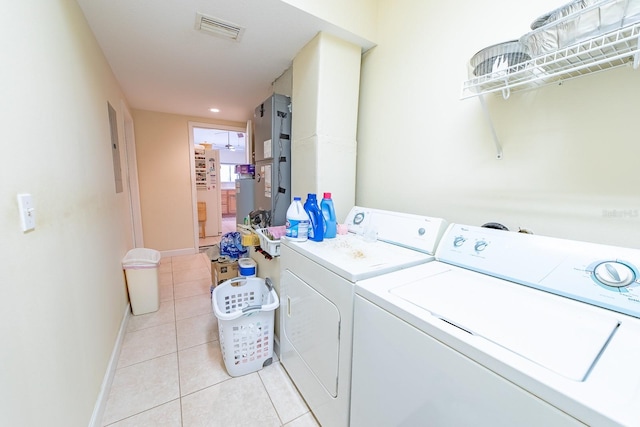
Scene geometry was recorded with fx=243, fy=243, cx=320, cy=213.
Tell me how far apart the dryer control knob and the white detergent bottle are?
119 cm

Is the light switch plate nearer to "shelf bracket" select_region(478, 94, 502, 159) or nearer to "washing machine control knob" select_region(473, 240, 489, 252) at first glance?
"washing machine control knob" select_region(473, 240, 489, 252)

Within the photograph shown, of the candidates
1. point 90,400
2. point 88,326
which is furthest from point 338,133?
point 90,400

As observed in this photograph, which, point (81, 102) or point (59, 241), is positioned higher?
point (81, 102)

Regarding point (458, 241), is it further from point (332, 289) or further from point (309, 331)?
point (309, 331)

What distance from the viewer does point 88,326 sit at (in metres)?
1.28

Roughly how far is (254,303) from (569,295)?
181 centimetres

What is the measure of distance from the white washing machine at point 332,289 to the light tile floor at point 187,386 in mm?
144

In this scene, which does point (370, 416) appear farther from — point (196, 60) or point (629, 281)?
point (196, 60)

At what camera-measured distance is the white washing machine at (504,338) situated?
49 centimetres

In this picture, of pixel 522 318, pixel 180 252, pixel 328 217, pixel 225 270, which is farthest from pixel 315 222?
pixel 180 252

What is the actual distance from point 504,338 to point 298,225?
3.50 ft

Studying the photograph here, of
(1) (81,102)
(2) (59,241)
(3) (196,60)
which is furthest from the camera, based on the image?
(3) (196,60)

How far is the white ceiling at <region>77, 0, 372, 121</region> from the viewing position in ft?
4.93

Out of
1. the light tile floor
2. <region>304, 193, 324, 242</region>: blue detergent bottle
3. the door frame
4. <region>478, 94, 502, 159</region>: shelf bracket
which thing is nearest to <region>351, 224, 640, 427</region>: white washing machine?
<region>478, 94, 502, 159</region>: shelf bracket
